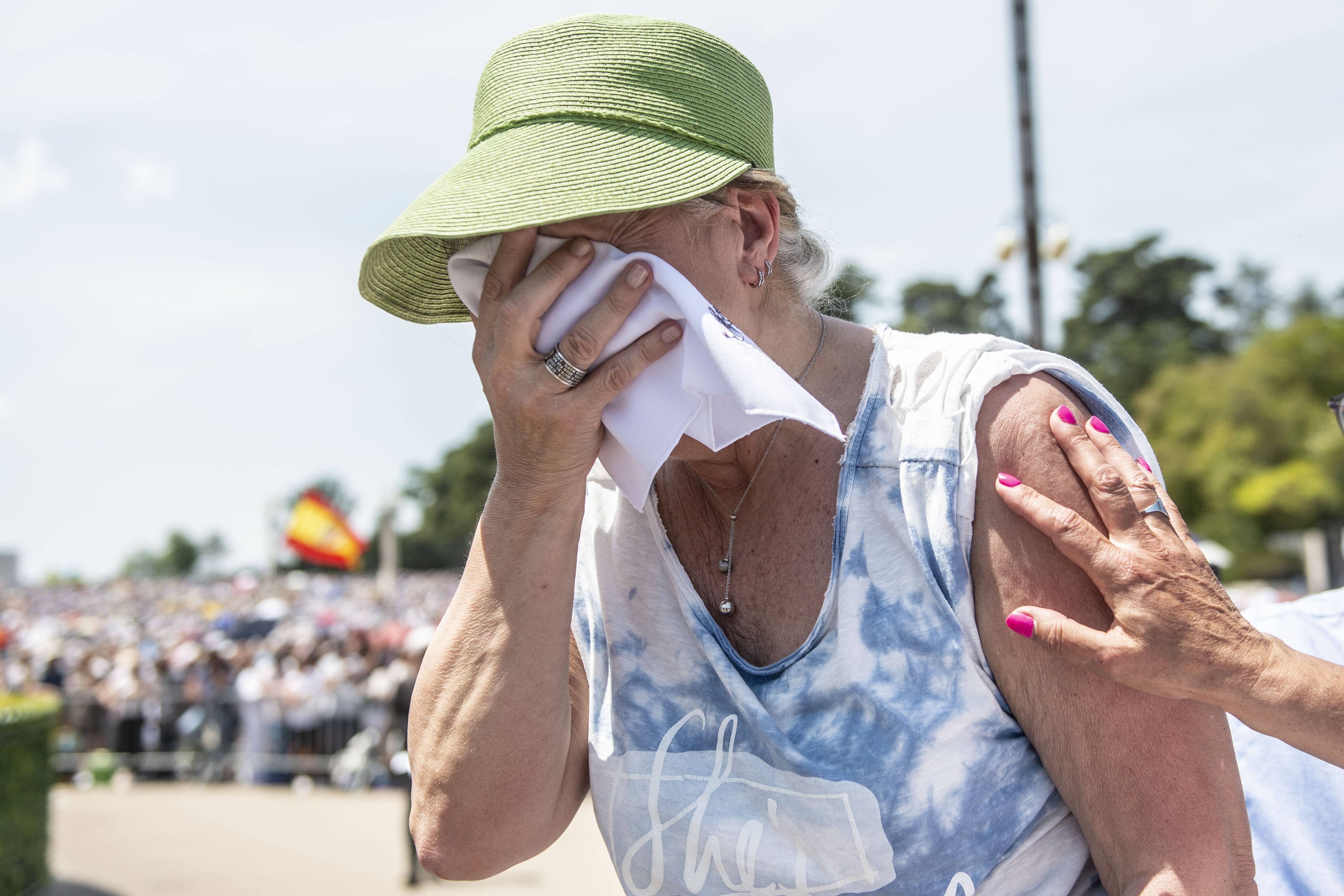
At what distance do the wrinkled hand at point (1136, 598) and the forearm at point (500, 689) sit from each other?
0.73 m

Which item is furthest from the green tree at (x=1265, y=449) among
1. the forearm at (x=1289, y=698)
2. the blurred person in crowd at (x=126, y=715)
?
the forearm at (x=1289, y=698)

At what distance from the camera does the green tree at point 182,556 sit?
4673 inches

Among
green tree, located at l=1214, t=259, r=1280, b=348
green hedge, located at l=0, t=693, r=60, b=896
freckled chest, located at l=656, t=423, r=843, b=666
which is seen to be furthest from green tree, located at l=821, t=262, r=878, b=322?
green tree, located at l=1214, t=259, r=1280, b=348

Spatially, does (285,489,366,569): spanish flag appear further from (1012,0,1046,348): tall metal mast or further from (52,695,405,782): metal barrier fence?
(1012,0,1046,348): tall metal mast

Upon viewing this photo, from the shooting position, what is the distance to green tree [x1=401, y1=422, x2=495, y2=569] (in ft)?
304

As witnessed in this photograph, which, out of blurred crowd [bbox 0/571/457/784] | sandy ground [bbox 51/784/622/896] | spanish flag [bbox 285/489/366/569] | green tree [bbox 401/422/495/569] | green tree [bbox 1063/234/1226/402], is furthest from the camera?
green tree [bbox 401/422/495/569]

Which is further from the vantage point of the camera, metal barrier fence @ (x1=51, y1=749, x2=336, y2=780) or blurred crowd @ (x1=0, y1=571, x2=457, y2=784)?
metal barrier fence @ (x1=51, y1=749, x2=336, y2=780)

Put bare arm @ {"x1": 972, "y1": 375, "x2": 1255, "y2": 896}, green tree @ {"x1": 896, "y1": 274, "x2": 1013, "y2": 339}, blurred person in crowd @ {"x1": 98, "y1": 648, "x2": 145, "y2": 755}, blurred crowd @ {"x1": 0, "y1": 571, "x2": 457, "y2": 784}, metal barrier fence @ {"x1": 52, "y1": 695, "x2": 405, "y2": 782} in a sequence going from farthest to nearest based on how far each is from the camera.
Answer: green tree @ {"x1": 896, "y1": 274, "x2": 1013, "y2": 339}, blurred person in crowd @ {"x1": 98, "y1": 648, "x2": 145, "y2": 755}, metal barrier fence @ {"x1": 52, "y1": 695, "x2": 405, "y2": 782}, blurred crowd @ {"x1": 0, "y1": 571, "x2": 457, "y2": 784}, bare arm @ {"x1": 972, "y1": 375, "x2": 1255, "y2": 896}

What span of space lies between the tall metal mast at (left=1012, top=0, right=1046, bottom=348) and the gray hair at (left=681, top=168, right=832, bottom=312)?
861 cm

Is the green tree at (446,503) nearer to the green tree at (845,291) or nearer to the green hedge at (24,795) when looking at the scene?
the green hedge at (24,795)

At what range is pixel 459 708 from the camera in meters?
1.69

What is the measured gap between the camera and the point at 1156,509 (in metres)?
1.51

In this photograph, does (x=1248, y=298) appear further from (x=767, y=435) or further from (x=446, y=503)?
(x=767, y=435)

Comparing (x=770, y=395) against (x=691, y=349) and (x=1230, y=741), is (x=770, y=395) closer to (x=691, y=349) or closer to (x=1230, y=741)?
(x=691, y=349)
